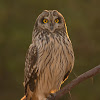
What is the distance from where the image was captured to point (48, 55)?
349 cm

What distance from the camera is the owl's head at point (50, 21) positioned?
346 cm

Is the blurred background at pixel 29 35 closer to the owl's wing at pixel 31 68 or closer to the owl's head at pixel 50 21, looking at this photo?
the owl's wing at pixel 31 68

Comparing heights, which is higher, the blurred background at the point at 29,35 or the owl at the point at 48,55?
the owl at the point at 48,55

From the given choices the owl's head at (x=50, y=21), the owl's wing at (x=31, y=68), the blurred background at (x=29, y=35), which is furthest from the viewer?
the blurred background at (x=29, y=35)

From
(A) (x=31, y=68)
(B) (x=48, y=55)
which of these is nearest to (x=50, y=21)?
(B) (x=48, y=55)

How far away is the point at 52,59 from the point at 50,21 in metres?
0.45

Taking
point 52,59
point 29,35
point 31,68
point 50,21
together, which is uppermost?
point 50,21

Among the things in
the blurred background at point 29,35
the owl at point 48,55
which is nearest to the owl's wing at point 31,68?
the owl at point 48,55

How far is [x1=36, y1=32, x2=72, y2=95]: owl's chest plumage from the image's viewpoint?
349cm

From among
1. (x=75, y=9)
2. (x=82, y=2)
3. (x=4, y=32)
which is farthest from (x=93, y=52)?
(x=4, y=32)

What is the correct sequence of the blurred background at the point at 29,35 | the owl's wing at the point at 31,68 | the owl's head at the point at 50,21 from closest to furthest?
the owl's head at the point at 50,21, the owl's wing at the point at 31,68, the blurred background at the point at 29,35

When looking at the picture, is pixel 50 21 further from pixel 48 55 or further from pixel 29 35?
pixel 29 35

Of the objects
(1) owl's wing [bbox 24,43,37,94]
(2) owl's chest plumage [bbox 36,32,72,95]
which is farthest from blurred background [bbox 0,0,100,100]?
(2) owl's chest plumage [bbox 36,32,72,95]

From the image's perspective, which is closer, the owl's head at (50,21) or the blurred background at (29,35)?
the owl's head at (50,21)
